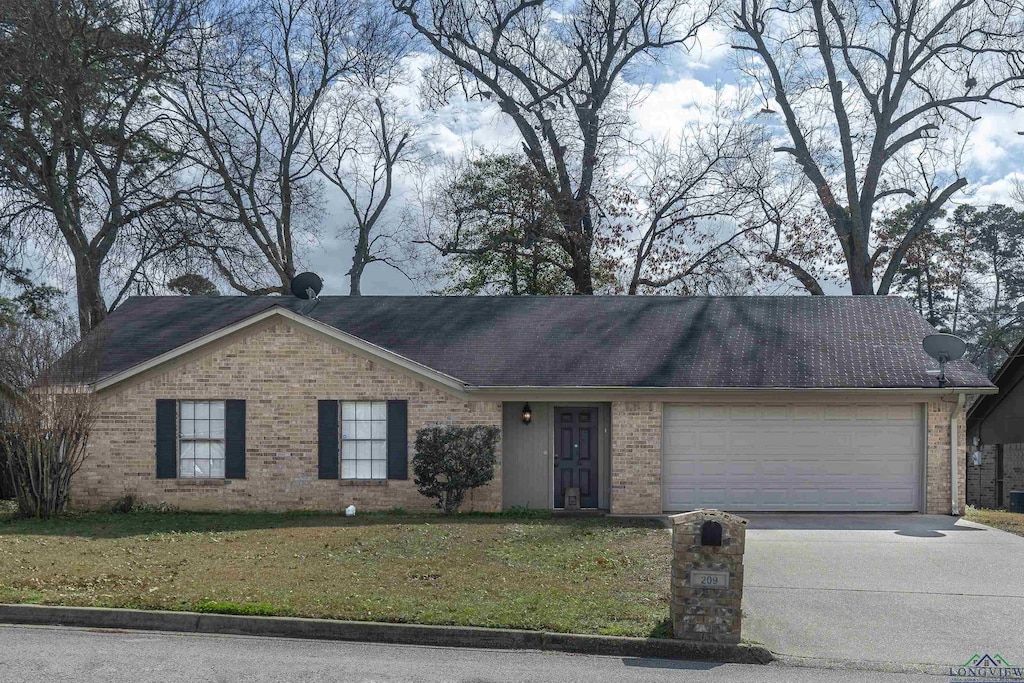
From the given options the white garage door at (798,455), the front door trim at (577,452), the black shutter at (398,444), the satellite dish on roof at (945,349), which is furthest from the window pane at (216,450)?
the satellite dish on roof at (945,349)

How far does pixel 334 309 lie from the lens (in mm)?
20875

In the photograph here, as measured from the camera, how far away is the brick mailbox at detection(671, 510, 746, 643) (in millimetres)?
Result: 8141

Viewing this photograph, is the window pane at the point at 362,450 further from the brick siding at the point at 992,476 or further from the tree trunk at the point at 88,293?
the brick siding at the point at 992,476

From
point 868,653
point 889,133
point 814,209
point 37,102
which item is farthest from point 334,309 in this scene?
point 889,133

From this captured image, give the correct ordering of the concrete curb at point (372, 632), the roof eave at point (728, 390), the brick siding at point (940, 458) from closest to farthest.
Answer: the concrete curb at point (372, 632) → the roof eave at point (728, 390) → the brick siding at point (940, 458)

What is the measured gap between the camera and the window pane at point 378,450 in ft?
55.2

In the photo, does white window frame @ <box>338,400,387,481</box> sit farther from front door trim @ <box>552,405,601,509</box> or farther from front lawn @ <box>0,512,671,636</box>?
front door trim @ <box>552,405,601,509</box>

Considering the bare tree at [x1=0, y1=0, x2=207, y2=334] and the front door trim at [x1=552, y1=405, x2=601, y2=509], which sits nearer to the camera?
the front door trim at [x1=552, y1=405, x2=601, y2=509]

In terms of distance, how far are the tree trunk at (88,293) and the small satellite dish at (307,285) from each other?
10866 mm

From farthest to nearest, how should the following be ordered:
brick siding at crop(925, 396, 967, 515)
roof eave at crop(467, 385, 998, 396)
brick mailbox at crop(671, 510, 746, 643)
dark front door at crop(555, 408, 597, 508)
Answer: dark front door at crop(555, 408, 597, 508)
brick siding at crop(925, 396, 967, 515)
roof eave at crop(467, 385, 998, 396)
brick mailbox at crop(671, 510, 746, 643)

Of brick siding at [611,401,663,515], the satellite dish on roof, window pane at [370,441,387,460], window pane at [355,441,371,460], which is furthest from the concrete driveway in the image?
window pane at [355,441,371,460]

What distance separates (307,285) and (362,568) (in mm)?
10537

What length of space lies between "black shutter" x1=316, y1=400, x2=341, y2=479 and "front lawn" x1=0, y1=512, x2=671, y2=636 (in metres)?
1.19

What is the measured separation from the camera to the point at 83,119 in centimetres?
2812
